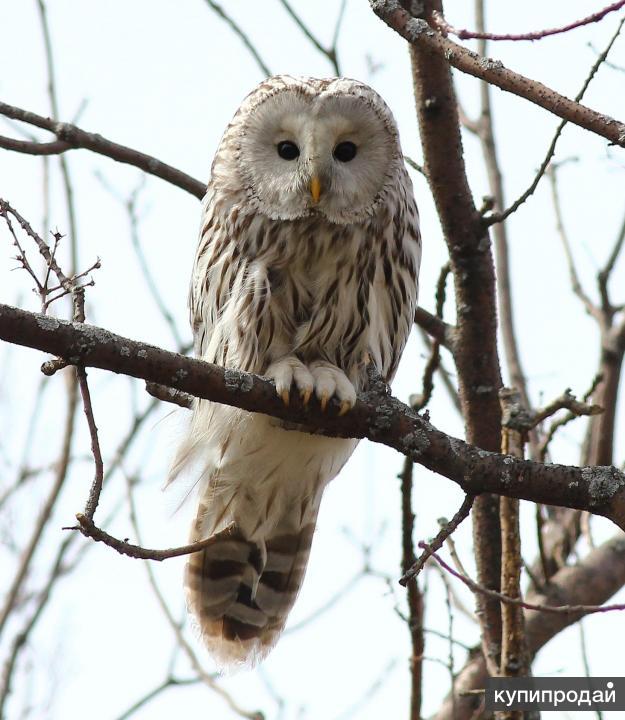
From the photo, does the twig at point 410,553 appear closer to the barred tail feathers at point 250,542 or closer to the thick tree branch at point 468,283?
the thick tree branch at point 468,283

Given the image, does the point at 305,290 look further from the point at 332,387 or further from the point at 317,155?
the point at 332,387

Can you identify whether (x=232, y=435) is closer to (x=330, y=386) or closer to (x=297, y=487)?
(x=297, y=487)

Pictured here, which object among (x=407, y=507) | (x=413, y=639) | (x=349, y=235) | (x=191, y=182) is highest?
(x=191, y=182)

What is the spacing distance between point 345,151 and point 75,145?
101 centimetres

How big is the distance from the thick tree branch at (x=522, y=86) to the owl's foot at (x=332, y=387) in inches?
40.4

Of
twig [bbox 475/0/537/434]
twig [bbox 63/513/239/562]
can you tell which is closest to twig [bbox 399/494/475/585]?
twig [bbox 63/513/239/562]

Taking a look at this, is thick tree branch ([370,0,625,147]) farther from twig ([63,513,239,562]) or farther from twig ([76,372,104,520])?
twig ([63,513,239,562])

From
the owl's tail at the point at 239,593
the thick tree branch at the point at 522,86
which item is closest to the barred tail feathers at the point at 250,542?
the owl's tail at the point at 239,593

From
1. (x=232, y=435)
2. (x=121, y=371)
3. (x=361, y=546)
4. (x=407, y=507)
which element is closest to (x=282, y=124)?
(x=232, y=435)

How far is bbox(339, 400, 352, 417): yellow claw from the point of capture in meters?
3.09

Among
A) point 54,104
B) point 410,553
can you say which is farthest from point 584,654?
point 54,104

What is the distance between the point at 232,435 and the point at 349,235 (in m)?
0.86

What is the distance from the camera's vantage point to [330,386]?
11.0 ft

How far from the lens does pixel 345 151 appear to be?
412 centimetres
